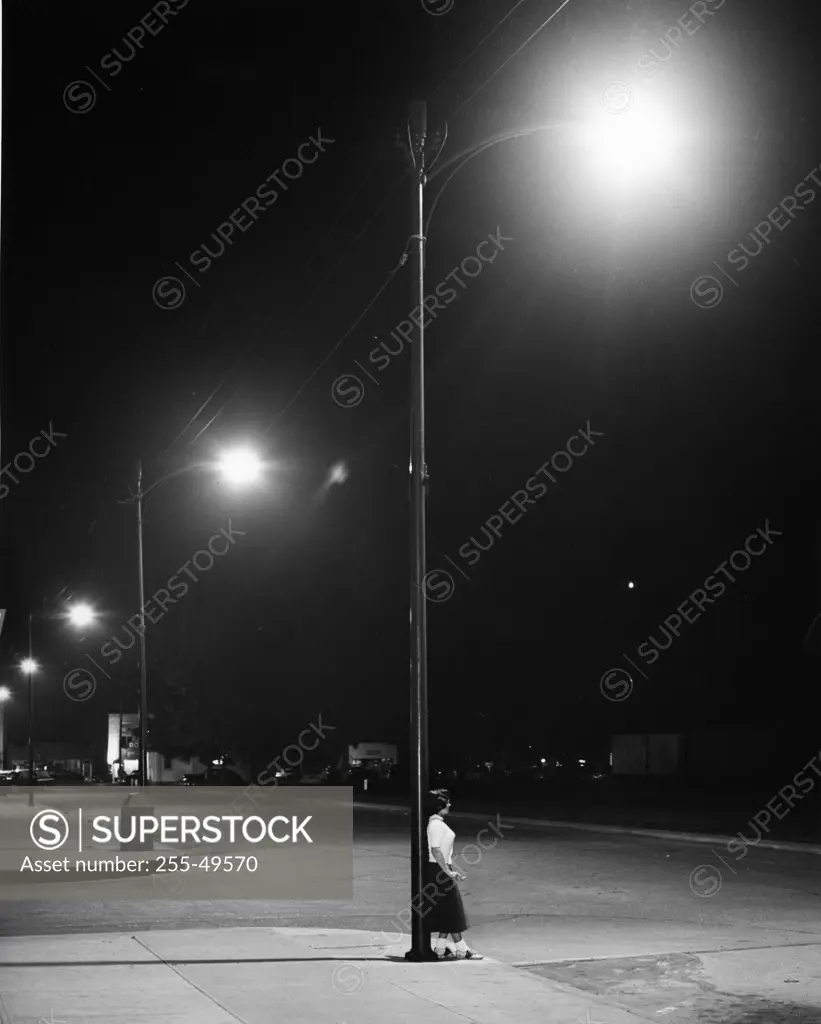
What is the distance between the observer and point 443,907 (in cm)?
1344

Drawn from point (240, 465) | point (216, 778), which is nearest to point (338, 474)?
point (216, 778)

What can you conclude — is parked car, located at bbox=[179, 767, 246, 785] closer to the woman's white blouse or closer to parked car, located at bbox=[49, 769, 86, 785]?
parked car, located at bbox=[49, 769, 86, 785]

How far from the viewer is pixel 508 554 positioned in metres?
83.6

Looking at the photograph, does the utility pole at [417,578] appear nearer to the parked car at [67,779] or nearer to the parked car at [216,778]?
the parked car at [216,778]

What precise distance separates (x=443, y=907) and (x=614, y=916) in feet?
17.9

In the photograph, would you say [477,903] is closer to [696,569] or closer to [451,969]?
[451,969]

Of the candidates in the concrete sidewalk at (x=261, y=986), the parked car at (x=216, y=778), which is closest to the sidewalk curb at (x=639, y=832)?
the concrete sidewalk at (x=261, y=986)

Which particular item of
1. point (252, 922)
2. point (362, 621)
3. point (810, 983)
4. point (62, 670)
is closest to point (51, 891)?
point (252, 922)

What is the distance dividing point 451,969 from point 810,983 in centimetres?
324


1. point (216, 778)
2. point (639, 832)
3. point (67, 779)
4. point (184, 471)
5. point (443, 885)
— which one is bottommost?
point (216, 778)

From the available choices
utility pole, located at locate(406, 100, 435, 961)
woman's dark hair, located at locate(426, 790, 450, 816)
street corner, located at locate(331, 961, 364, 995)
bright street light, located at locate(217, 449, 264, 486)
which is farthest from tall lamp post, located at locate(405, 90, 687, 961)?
bright street light, located at locate(217, 449, 264, 486)

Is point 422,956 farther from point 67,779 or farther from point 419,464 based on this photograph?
point 67,779

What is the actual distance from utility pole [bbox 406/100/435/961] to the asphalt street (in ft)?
5.12

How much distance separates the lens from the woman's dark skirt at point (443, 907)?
13312 mm
